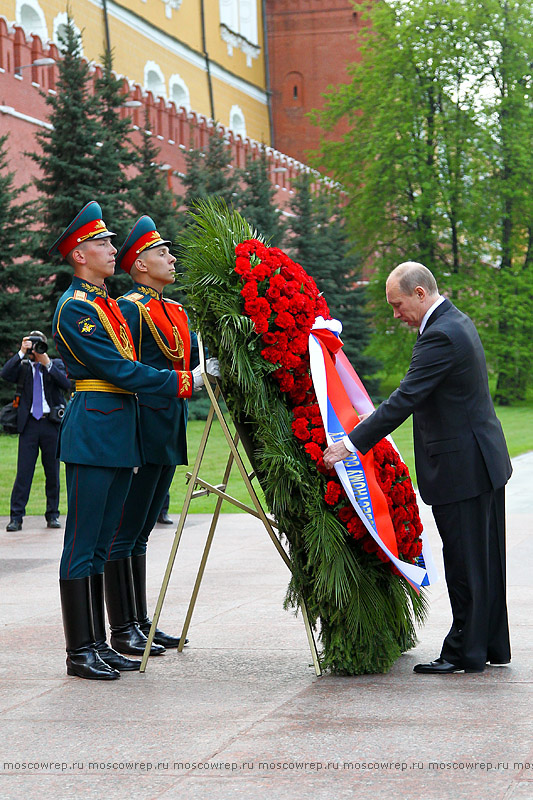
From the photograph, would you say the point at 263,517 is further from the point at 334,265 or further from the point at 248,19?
the point at 248,19

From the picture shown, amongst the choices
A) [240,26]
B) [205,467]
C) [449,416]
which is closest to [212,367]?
[449,416]

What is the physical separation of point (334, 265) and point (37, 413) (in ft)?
79.3

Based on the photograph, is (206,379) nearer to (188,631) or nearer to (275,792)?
(188,631)

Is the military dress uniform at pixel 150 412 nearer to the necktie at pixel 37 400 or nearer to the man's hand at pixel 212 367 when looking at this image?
the man's hand at pixel 212 367

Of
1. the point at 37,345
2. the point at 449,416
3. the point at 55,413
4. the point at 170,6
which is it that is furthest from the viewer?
the point at 170,6

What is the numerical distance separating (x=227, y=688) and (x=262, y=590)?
92.4 inches

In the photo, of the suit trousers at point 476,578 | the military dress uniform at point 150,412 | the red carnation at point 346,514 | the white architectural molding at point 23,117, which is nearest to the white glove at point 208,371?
the military dress uniform at point 150,412

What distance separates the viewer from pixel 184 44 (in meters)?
41.5

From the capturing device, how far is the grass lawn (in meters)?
12.6

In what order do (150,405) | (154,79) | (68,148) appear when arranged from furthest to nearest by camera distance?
(154,79) → (68,148) → (150,405)

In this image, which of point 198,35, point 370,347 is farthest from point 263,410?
point 198,35

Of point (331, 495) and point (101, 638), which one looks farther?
point (101, 638)

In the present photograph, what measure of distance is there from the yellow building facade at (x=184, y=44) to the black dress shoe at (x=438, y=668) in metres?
26.0

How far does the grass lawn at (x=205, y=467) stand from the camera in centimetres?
1259
